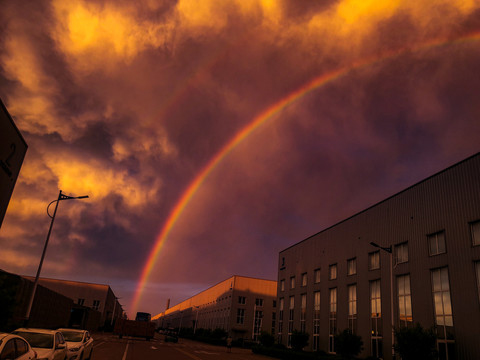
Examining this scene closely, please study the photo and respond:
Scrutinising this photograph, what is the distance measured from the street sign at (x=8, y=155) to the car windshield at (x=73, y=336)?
18933 mm

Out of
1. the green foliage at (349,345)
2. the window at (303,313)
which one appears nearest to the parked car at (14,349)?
the green foliage at (349,345)

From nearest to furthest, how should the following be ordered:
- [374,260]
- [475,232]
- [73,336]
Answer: [73,336] → [475,232] → [374,260]

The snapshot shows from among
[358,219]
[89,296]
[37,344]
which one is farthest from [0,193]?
[89,296]

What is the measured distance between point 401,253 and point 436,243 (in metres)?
4.61

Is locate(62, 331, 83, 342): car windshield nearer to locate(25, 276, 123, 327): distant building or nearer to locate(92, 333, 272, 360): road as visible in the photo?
locate(92, 333, 272, 360): road

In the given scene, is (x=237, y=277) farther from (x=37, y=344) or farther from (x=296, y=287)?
(x=37, y=344)

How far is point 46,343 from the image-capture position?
1346cm

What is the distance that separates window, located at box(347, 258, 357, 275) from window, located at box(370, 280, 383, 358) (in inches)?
157

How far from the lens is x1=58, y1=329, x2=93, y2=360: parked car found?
53.5 feet

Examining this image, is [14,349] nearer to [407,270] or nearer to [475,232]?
[475,232]

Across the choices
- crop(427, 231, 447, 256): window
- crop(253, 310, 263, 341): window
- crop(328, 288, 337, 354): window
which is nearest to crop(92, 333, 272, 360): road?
crop(328, 288, 337, 354): window

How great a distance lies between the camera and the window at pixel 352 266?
43200mm

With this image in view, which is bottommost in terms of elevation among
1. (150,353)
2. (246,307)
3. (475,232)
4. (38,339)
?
(150,353)

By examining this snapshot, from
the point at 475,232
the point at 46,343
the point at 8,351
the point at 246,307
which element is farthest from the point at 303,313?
the point at 8,351
